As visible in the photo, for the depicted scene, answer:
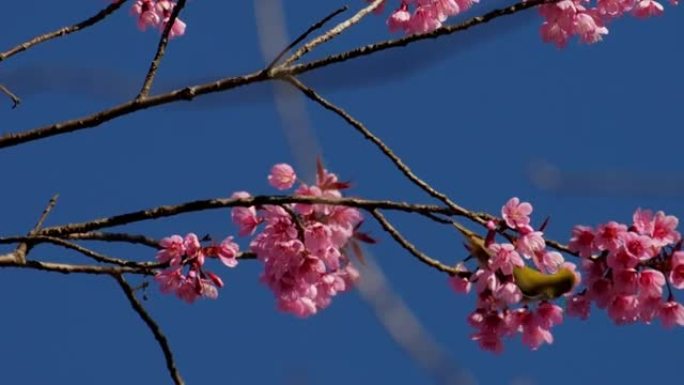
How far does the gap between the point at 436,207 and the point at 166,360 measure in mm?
989

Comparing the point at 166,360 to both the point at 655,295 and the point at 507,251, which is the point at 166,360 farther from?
the point at 655,295

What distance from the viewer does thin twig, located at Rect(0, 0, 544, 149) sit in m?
3.26

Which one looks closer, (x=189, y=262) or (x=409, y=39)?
(x=409, y=39)

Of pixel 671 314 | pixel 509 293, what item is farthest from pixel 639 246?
pixel 509 293

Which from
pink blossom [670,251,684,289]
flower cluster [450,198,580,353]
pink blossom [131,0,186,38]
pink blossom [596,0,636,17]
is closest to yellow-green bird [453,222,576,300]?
flower cluster [450,198,580,353]

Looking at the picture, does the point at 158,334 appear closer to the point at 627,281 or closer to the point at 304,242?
the point at 304,242

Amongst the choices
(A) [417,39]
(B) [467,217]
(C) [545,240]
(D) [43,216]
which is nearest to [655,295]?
(C) [545,240]

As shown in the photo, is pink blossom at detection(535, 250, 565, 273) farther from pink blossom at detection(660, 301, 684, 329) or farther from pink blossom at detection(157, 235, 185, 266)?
pink blossom at detection(157, 235, 185, 266)

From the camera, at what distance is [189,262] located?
3.82 m

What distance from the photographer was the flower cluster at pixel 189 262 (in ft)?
12.4

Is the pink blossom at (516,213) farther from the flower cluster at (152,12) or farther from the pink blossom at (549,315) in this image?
the flower cluster at (152,12)

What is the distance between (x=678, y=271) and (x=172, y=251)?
1454mm

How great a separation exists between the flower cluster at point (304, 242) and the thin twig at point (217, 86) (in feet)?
1.31

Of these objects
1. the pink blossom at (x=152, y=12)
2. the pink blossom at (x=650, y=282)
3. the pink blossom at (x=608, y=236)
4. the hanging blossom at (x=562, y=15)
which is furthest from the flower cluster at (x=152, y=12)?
the pink blossom at (x=650, y=282)
